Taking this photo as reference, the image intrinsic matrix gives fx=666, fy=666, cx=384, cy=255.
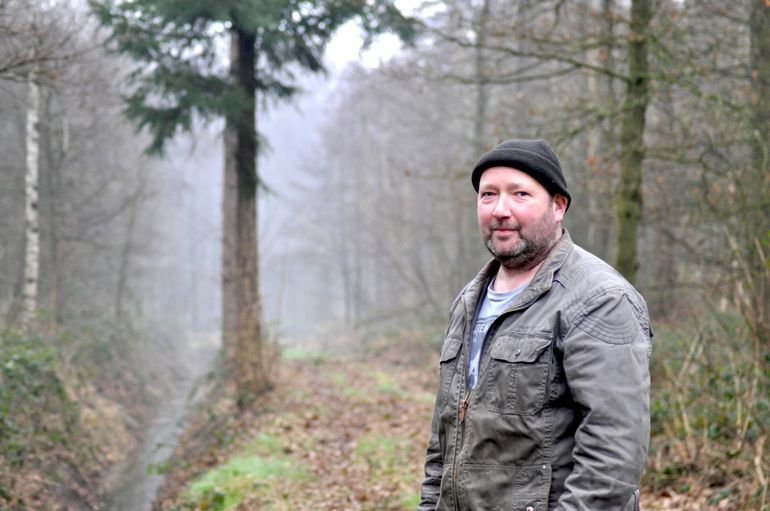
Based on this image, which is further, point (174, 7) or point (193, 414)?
point (193, 414)

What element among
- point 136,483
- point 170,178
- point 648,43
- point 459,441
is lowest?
point 136,483

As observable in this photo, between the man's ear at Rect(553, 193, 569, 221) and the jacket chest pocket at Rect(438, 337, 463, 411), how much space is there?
0.64m

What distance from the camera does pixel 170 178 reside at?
106 feet

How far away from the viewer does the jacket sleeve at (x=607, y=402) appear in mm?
2100

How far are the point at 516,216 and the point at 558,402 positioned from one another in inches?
27.5

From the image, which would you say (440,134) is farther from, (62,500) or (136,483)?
(62,500)

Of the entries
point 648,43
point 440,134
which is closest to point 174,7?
point 648,43

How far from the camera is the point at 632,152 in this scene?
758cm

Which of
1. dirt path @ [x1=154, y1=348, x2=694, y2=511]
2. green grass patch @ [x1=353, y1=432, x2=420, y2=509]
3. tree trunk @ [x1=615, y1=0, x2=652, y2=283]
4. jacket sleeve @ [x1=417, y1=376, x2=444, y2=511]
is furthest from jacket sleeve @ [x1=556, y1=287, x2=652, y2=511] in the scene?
tree trunk @ [x1=615, y1=0, x2=652, y2=283]

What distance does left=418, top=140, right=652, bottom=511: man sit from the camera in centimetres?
213

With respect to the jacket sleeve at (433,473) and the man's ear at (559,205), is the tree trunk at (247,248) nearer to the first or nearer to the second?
the jacket sleeve at (433,473)

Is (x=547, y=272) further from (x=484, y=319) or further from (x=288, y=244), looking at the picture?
(x=288, y=244)

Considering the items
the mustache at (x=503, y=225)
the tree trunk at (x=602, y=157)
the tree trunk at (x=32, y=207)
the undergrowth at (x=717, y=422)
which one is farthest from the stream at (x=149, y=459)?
the mustache at (x=503, y=225)

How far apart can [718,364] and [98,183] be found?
17.6 m
